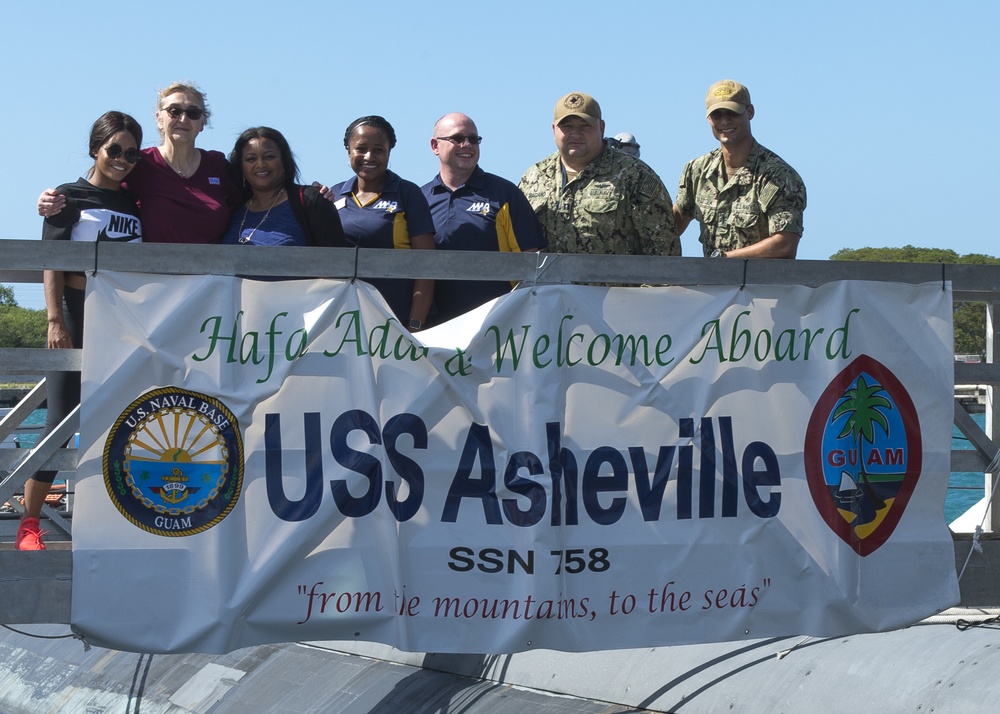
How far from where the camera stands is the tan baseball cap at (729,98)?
650 centimetres

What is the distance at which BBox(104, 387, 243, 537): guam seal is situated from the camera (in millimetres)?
5004

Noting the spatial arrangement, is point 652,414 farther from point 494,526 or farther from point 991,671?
point 991,671

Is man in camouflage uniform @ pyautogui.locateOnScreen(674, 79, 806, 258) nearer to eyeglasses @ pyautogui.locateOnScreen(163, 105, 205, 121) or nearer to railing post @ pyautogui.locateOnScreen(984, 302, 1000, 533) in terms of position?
railing post @ pyautogui.locateOnScreen(984, 302, 1000, 533)

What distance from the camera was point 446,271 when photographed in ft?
17.3

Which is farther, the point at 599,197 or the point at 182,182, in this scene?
the point at 599,197

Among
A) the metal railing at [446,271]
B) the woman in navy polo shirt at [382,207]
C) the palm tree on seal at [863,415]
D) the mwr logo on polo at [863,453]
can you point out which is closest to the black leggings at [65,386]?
the metal railing at [446,271]

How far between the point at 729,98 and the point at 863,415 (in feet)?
6.59

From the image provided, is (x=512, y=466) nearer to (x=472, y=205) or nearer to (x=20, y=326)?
(x=472, y=205)

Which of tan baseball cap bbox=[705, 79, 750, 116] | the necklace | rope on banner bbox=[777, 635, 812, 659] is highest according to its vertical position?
tan baseball cap bbox=[705, 79, 750, 116]

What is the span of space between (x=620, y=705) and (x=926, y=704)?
1.80m

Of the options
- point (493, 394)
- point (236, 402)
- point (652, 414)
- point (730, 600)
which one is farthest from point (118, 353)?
point (730, 600)

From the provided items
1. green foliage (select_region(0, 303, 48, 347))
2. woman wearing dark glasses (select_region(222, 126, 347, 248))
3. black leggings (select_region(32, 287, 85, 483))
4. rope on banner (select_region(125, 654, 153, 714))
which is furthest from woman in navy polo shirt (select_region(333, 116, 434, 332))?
green foliage (select_region(0, 303, 48, 347))

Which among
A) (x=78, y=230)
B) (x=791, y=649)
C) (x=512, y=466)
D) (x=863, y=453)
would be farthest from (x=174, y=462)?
(x=791, y=649)

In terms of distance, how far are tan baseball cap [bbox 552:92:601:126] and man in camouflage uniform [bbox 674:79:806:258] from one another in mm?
637
